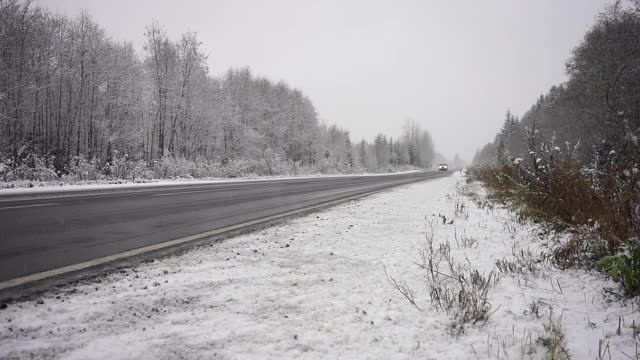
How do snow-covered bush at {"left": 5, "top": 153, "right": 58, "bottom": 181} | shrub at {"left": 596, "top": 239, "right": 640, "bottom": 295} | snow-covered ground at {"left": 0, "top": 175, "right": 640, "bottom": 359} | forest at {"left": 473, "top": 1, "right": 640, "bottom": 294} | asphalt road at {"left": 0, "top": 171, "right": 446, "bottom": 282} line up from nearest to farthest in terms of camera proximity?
snow-covered ground at {"left": 0, "top": 175, "right": 640, "bottom": 359} < shrub at {"left": 596, "top": 239, "right": 640, "bottom": 295} < forest at {"left": 473, "top": 1, "right": 640, "bottom": 294} < asphalt road at {"left": 0, "top": 171, "right": 446, "bottom": 282} < snow-covered bush at {"left": 5, "top": 153, "right": 58, "bottom": 181}

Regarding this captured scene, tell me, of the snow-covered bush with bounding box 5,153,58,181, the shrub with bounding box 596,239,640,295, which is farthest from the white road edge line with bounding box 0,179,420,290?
the snow-covered bush with bounding box 5,153,58,181

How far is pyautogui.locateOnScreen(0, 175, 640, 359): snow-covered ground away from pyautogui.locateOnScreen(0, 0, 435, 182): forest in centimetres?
1350

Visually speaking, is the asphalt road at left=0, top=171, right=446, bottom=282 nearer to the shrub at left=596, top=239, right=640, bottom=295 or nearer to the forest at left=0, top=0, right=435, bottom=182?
the shrub at left=596, top=239, right=640, bottom=295

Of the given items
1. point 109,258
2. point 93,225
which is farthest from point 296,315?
point 93,225

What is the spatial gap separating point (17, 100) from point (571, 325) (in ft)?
86.8

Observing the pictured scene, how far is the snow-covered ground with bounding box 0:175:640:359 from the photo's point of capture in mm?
1865

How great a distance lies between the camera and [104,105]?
22797 millimetres

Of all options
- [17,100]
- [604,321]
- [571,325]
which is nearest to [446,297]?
[571,325]

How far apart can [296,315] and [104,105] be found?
2665cm

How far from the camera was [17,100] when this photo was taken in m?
18.5

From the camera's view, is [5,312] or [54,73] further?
[54,73]

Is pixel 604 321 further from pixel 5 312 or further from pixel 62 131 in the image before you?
pixel 62 131

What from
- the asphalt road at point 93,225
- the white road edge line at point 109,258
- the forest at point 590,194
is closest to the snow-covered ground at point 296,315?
the forest at point 590,194

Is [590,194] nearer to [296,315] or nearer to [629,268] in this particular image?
[629,268]
